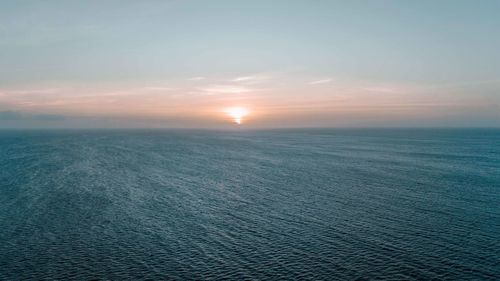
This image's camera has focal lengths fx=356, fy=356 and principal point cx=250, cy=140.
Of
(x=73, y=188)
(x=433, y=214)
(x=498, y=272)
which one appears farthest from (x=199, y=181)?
(x=498, y=272)

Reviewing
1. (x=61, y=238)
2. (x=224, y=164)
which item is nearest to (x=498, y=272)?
(x=61, y=238)

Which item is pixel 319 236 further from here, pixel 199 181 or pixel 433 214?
pixel 199 181

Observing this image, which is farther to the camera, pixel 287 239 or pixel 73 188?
pixel 73 188

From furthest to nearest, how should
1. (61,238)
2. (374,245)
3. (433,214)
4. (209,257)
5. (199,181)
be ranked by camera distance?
(199,181) < (433,214) < (61,238) < (374,245) < (209,257)

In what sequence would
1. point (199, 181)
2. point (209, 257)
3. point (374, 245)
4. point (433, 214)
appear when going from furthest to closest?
1. point (199, 181)
2. point (433, 214)
3. point (374, 245)
4. point (209, 257)

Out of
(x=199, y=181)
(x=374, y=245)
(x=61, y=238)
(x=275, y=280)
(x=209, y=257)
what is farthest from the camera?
(x=199, y=181)

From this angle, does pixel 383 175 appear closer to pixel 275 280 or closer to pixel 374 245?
pixel 374 245
